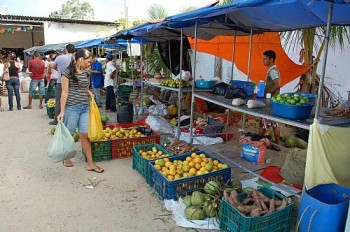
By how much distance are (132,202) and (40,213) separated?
3.58 ft

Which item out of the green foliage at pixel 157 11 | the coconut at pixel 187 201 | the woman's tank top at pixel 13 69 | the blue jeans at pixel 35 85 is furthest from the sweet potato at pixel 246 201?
the green foliage at pixel 157 11

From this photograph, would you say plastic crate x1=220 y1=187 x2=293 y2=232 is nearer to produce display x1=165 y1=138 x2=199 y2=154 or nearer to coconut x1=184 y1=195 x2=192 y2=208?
coconut x1=184 y1=195 x2=192 y2=208

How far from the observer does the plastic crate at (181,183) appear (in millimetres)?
3680

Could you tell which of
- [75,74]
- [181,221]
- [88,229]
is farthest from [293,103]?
[75,74]

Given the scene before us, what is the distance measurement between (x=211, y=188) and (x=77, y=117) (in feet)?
7.49

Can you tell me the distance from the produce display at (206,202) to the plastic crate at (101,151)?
2.11 meters

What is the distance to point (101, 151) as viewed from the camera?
203 inches

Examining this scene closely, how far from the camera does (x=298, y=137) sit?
650 cm

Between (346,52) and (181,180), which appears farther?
(346,52)

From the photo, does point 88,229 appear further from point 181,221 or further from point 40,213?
point 181,221

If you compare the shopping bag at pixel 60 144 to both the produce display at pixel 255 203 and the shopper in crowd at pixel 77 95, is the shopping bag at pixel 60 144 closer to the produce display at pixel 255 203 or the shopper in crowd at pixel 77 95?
the shopper in crowd at pixel 77 95

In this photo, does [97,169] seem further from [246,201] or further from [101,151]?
[246,201]

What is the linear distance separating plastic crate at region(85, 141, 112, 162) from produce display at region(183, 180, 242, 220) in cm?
211

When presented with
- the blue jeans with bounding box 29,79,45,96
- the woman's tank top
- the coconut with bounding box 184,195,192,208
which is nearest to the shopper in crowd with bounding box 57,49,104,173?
the coconut with bounding box 184,195,192,208
